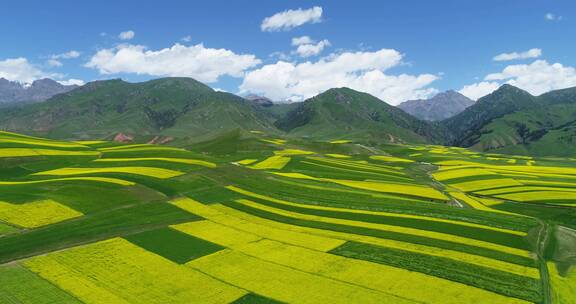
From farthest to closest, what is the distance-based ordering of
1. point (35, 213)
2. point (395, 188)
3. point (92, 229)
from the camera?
point (395, 188) < point (35, 213) < point (92, 229)

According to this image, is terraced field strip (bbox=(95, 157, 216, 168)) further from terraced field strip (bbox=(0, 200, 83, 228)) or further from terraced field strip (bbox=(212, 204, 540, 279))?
terraced field strip (bbox=(0, 200, 83, 228))

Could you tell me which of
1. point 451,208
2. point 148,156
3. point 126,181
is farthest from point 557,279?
point 148,156

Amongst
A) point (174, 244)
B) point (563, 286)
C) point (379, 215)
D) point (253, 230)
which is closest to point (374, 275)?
point (563, 286)

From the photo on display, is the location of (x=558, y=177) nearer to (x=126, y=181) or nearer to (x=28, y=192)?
(x=126, y=181)

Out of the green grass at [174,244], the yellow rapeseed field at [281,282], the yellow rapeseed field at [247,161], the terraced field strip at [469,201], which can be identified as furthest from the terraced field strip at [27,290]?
the yellow rapeseed field at [247,161]

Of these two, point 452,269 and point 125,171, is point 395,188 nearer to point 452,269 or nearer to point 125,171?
point 452,269
